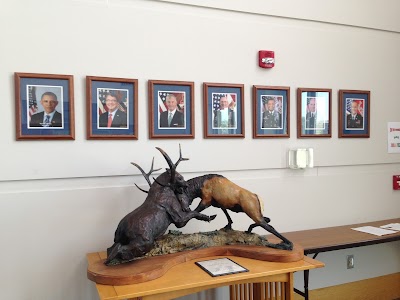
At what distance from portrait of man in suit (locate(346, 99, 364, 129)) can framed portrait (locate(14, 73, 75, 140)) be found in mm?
2197

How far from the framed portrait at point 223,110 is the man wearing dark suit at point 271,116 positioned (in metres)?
0.20

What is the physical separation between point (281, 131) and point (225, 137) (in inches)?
19.0

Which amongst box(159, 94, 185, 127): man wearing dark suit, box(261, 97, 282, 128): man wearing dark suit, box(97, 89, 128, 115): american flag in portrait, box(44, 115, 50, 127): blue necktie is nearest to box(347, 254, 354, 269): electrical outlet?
box(261, 97, 282, 128): man wearing dark suit

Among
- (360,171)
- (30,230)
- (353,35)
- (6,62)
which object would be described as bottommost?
(30,230)

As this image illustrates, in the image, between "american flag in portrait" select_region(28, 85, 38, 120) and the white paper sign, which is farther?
the white paper sign

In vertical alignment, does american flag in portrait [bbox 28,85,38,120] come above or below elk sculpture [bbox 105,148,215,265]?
above

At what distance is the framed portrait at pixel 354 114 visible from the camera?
3.01 m

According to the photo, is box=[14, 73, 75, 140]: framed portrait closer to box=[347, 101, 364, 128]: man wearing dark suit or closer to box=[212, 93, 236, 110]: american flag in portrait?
box=[212, 93, 236, 110]: american flag in portrait

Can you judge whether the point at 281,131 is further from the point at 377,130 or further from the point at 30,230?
the point at 30,230

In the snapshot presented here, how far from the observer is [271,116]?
2.77 m

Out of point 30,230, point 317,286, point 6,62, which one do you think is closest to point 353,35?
point 317,286

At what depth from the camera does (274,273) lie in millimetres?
1898

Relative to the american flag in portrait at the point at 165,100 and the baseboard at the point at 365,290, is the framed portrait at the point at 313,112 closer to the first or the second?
the american flag in portrait at the point at 165,100

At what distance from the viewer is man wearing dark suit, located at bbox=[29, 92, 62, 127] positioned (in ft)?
7.06
